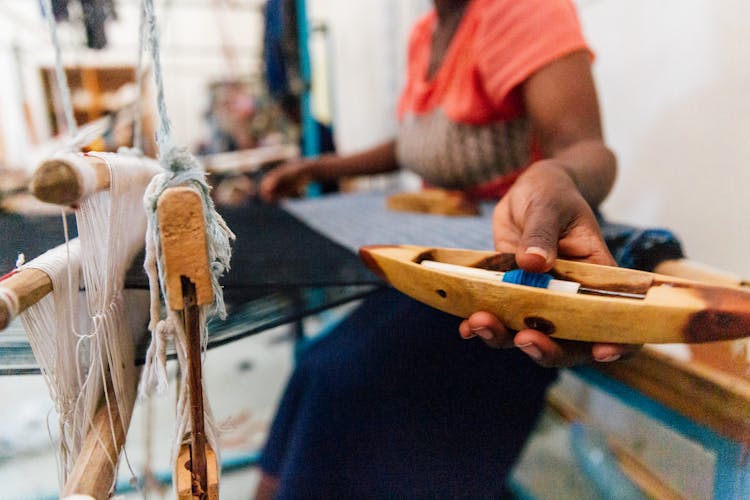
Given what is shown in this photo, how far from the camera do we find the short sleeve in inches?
24.4

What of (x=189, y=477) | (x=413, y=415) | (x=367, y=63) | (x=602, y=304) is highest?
(x=367, y=63)

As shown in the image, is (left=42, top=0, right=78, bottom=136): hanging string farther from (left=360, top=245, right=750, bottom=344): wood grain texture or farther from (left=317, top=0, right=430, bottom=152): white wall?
(left=317, top=0, right=430, bottom=152): white wall

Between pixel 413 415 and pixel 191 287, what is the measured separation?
387 mm

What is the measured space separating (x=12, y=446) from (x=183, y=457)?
0.69 m

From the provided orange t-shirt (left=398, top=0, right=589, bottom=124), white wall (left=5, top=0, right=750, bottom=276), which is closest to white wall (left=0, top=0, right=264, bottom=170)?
white wall (left=5, top=0, right=750, bottom=276)

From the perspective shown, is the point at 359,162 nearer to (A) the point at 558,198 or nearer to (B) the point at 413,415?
(B) the point at 413,415

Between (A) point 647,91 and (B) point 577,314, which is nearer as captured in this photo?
(B) point 577,314

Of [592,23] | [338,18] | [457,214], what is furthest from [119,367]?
[338,18]

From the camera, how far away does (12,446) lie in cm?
82

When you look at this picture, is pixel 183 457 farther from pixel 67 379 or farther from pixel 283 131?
pixel 283 131

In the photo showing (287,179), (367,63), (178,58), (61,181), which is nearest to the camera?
(61,181)

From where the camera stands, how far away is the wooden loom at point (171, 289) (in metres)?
0.29

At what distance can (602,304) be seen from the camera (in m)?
0.32

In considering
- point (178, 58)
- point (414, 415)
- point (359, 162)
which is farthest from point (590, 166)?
point (178, 58)
